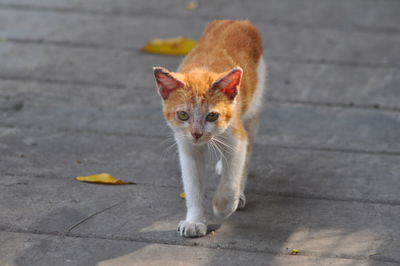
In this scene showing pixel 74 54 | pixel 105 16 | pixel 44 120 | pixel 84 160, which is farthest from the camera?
pixel 105 16

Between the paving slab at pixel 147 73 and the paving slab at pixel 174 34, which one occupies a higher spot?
the paving slab at pixel 174 34

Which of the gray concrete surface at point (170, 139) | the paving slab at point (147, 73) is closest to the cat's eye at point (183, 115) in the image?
the gray concrete surface at point (170, 139)

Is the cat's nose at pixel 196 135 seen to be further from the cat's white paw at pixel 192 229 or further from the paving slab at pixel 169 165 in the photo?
the paving slab at pixel 169 165

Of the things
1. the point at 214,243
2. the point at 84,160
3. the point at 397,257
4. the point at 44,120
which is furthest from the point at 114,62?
the point at 397,257

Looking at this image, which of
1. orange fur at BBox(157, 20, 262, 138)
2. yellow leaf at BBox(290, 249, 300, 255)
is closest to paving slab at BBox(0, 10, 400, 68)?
orange fur at BBox(157, 20, 262, 138)

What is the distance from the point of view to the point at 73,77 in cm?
702

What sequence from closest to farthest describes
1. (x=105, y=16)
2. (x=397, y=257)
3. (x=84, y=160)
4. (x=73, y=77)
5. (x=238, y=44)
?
(x=397, y=257) < (x=238, y=44) < (x=84, y=160) < (x=73, y=77) < (x=105, y=16)

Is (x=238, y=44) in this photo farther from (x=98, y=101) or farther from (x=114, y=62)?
(x=114, y=62)

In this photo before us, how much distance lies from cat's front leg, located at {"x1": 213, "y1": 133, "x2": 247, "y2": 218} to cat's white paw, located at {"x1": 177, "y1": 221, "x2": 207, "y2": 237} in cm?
14

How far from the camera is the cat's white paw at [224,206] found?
4523 mm

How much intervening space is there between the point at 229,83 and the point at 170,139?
1.59m

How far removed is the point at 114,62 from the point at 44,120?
4.74 ft

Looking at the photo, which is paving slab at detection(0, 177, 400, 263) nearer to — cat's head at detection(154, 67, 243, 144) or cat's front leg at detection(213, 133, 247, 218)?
cat's front leg at detection(213, 133, 247, 218)

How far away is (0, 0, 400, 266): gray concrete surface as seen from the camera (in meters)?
4.44
